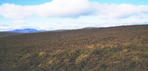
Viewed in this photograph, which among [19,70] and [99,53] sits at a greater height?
[99,53]

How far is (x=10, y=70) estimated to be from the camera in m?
7.05

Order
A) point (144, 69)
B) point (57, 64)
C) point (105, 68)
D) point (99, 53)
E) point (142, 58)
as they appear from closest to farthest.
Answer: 1. point (144, 69)
2. point (105, 68)
3. point (142, 58)
4. point (57, 64)
5. point (99, 53)

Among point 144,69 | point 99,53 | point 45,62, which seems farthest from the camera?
point 99,53

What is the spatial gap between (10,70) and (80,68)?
5048 millimetres

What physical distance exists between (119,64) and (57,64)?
4.47 metres

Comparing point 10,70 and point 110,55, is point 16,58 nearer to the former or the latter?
point 10,70

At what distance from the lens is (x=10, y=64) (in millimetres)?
7965

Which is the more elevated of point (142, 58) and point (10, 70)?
point (142, 58)

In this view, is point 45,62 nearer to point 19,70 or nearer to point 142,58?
point 19,70

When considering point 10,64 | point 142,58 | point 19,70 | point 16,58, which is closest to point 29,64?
point 19,70

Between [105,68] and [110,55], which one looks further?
[110,55]

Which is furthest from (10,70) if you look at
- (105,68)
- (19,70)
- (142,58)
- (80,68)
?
(142,58)

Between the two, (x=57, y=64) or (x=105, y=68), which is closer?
(x=105, y=68)

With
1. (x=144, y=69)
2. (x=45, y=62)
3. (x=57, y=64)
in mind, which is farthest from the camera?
(x=45, y=62)
